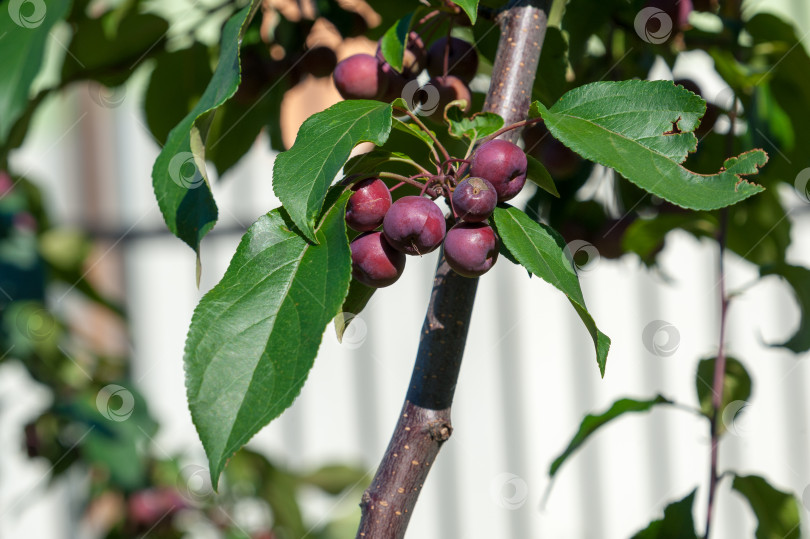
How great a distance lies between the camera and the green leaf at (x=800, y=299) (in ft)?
2.22

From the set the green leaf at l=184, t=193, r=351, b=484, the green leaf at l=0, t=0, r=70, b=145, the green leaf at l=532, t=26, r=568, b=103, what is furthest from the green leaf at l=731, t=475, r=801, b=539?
the green leaf at l=0, t=0, r=70, b=145

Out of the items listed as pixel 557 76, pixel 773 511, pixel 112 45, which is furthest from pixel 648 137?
pixel 112 45

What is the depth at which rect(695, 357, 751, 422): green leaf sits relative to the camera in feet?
2.35

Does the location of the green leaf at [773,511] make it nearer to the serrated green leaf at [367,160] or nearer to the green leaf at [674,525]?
the green leaf at [674,525]

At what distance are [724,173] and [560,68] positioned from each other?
19 cm

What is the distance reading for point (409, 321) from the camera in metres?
2.42

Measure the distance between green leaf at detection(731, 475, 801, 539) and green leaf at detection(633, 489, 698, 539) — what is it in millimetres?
91

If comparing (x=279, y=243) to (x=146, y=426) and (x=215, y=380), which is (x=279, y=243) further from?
(x=146, y=426)

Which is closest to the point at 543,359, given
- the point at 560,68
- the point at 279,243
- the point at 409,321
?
the point at 409,321

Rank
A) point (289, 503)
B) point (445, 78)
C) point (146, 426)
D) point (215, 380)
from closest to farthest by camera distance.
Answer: point (215, 380) → point (445, 78) → point (289, 503) → point (146, 426)

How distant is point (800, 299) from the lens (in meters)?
0.70

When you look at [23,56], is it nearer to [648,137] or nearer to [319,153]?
[319,153]

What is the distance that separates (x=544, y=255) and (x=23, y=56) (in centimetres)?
35

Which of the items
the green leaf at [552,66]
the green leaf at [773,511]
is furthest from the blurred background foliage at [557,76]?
the green leaf at [773,511]
